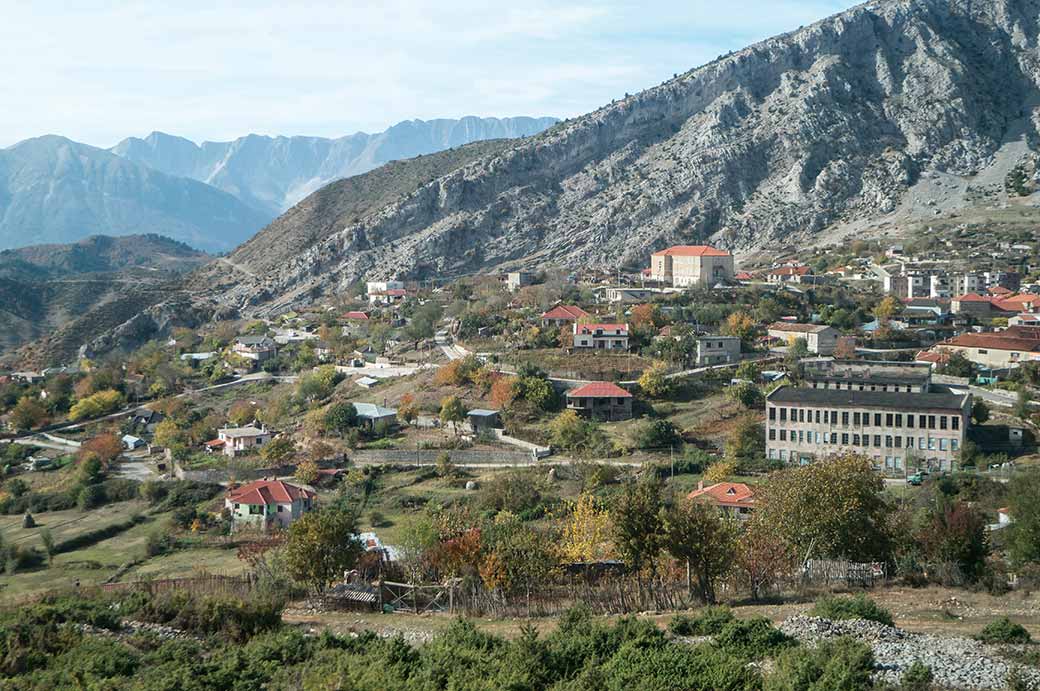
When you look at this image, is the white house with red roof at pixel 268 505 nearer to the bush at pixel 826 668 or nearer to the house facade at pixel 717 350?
the house facade at pixel 717 350

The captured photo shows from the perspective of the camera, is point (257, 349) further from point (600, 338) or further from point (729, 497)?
point (729, 497)

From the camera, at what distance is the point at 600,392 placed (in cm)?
3856

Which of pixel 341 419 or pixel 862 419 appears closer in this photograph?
pixel 862 419

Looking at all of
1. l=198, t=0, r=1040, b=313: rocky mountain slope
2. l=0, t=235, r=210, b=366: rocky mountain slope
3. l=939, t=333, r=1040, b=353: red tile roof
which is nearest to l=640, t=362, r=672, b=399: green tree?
l=939, t=333, r=1040, b=353: red tile roof

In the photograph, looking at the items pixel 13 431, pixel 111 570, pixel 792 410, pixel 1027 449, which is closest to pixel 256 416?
pixel 13 431

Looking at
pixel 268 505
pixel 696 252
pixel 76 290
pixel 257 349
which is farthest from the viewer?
pixel 76 290

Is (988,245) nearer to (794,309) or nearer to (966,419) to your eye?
(794,309)

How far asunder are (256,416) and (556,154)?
6247 centimetres

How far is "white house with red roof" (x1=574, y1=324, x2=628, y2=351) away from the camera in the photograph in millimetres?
44969

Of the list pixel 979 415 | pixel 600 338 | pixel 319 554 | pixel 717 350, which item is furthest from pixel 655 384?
pixel 319 554

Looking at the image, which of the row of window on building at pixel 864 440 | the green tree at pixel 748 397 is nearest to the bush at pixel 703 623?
the row of window on building at pixel 864 440

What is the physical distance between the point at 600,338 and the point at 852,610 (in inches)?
1228

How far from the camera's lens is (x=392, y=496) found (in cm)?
3241

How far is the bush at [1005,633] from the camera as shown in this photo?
1323cm
